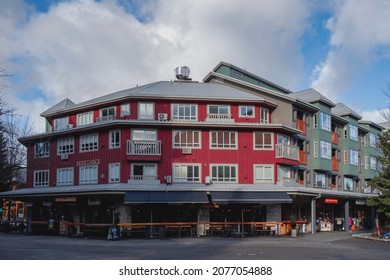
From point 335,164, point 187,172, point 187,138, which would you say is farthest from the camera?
point 335,164

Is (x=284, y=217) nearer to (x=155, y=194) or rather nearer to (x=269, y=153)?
(x=269, y=153)

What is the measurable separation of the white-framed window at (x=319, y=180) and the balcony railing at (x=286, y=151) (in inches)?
263

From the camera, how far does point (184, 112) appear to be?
149 feet

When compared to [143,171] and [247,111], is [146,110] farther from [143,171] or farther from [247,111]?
[247,111]

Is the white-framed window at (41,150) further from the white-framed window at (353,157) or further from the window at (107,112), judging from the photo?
the white-framed window at (353,157)

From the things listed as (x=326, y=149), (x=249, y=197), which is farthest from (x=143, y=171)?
(x=326, y=149)

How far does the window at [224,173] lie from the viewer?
4359 centimetres

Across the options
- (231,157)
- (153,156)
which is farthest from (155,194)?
(231,157)

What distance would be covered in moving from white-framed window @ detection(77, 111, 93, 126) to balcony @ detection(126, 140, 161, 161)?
299 inches

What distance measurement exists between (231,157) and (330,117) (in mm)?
15495

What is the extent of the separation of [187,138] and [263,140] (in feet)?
21.4

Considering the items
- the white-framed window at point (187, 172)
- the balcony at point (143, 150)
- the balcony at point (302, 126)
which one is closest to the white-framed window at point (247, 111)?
the balcony at point (302, 126)

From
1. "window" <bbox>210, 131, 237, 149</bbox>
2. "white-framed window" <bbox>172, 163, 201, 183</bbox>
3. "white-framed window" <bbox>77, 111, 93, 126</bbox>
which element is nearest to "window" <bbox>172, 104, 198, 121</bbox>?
"window" <bbox>210, 131, 237, 149</bbox>

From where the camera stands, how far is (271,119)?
48.7 m
